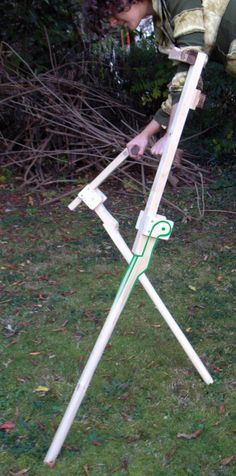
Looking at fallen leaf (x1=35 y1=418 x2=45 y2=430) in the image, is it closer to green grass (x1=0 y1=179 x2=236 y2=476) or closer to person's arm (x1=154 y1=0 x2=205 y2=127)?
green grass (x1=0 y1=179 x2=236 y2=476)

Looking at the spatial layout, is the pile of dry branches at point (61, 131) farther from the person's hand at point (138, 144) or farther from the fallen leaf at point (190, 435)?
the fallen leaf at point (190, 435)

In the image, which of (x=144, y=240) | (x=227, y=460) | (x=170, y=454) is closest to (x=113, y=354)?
(x=170, y=454)

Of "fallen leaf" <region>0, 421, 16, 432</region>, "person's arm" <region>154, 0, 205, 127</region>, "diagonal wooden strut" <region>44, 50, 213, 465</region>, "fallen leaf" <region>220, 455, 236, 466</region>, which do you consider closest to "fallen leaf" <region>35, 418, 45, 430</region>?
"fallen leaf" <region>0, 421, 16, 432</region>

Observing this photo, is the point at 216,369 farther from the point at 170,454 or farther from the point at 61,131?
the point at 61,131

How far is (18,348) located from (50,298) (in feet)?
2.42

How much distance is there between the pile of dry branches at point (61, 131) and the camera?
271 inches

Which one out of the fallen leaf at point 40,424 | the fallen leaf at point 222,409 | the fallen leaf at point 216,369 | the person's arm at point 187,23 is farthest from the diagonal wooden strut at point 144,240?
the fallen leaf at point 216,369

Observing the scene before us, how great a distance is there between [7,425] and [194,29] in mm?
2024

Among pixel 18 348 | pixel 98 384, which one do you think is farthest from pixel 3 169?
pixel 98 384

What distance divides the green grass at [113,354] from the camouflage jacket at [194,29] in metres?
1.45

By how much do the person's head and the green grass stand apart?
6.11ft

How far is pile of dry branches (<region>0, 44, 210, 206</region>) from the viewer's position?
688 cm

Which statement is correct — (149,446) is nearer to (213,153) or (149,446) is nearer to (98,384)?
(98,384)

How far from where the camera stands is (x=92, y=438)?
9.79 feet
